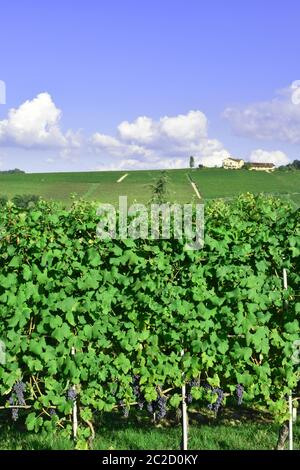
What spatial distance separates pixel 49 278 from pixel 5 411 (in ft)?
12.6

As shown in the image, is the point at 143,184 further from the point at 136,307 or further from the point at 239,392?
the point at 136,307

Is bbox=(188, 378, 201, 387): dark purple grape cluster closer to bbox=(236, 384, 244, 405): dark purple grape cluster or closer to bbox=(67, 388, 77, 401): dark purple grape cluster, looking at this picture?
bbox=(236, 384, 244, 405): dark purple grape cluster

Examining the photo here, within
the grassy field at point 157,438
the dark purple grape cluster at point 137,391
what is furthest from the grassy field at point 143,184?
the dark purple grape cluster at point 137,391

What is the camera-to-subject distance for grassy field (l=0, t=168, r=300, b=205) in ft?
224

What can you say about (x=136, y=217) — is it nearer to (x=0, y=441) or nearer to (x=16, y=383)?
(x=16, y=383)

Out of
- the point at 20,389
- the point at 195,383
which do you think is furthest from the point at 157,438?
the point at 20,389

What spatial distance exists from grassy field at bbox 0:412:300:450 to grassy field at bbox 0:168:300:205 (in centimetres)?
5604

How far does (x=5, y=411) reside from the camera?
928 cm

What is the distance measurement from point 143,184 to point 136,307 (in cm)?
7020

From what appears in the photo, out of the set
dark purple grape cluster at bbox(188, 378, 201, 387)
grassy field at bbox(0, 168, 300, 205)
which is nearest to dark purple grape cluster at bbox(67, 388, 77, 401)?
dark purple grape cluster at bbox(188, 378, 201, 387)

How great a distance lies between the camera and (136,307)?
6750mm

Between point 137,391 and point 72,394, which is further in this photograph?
point 137,391

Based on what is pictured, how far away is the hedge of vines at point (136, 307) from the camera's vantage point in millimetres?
6582
